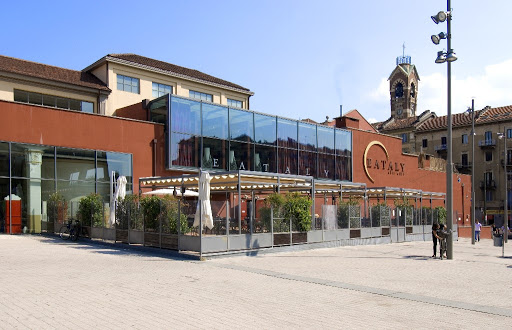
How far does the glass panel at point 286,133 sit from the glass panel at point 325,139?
11.5ft

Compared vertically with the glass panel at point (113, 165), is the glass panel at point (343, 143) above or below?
above

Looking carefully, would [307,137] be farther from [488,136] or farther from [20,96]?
[488,136]

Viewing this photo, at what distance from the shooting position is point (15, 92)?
1211 inches

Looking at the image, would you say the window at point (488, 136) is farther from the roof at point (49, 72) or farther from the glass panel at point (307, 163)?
the roof at point (49, 72)

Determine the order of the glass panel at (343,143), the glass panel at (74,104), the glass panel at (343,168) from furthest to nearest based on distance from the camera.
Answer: the glass panel at (343,143) → the glass panel at (343,168) → the glass panel at (74,104)

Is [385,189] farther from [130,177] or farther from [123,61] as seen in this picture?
[123,61]

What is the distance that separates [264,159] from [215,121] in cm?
541

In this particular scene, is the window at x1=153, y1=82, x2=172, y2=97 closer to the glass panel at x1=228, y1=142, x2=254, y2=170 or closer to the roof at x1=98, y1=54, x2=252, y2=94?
the roof at x1=98, y1=54, x2=252, y2=94

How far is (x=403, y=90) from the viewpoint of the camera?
105438 millimetres

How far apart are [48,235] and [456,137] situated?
218ft

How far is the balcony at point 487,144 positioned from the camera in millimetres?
70125

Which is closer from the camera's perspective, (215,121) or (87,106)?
(215,121)

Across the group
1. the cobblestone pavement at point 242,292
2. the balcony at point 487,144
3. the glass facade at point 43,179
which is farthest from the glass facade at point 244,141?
the balcony at point 487,144

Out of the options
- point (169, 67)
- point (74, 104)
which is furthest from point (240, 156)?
point (169, 67)
